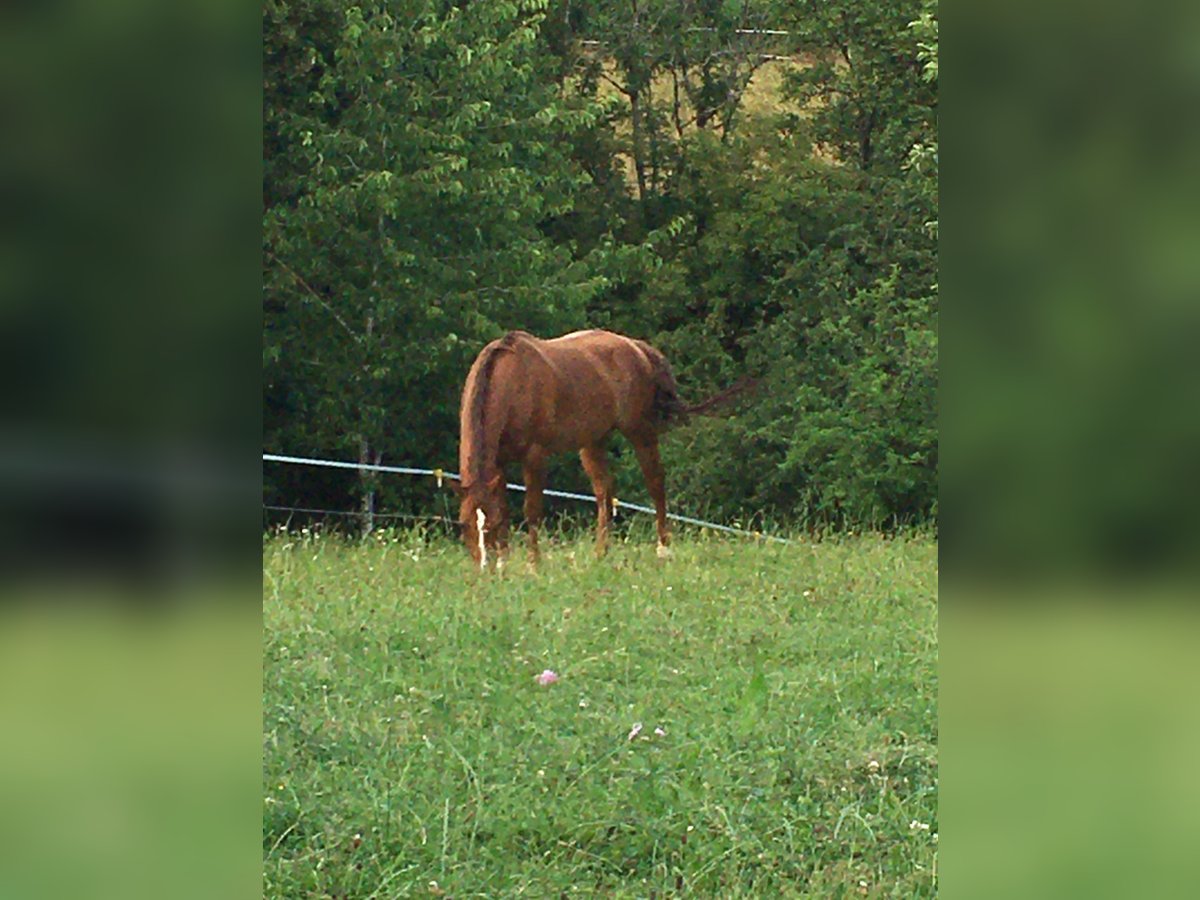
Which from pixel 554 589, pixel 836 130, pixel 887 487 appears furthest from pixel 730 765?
pixel 836 130

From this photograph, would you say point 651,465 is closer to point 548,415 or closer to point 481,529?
point 548,415

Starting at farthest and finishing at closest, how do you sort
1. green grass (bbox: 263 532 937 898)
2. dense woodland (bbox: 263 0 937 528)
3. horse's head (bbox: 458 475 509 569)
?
dense woodland (bbox: 263 0 937 528) < horse's head (bbox: 458 475 509 569) < green grass (bbox: 263 532 937 898)

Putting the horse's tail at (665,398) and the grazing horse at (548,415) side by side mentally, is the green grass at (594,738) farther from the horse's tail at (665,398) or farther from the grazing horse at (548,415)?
the horse's tail at (665,398)

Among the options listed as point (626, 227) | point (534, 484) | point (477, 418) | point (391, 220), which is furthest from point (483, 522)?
point (626, 227)

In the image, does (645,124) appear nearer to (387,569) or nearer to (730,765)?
(387,569)

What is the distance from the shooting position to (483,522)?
21.3 feet

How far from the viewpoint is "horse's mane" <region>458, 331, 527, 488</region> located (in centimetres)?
687

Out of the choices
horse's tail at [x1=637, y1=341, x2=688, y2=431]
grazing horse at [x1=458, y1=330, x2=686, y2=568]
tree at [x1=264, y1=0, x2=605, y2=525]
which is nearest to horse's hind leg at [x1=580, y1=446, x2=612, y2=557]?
grazing horse at [x1=458, y1=330, x2=686, y2=568]

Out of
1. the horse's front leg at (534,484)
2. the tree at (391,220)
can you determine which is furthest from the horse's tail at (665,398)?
the tree at (391,220)

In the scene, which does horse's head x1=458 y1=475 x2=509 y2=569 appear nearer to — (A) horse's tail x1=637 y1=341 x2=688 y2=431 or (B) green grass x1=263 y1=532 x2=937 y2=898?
(B) green grass x1=263 y1=532 x2=937 y2=898

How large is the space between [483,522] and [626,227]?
10.8 m
